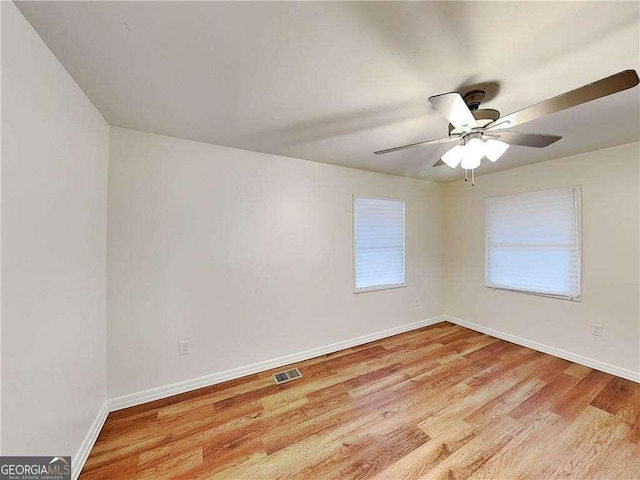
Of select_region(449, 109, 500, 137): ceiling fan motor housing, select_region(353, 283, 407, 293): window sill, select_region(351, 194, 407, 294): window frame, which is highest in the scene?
select_region(449, 109, 500, 137): ceiling fan motor housing

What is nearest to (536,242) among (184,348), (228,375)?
(228,375)

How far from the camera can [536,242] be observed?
115 inches

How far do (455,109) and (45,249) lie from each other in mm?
2047

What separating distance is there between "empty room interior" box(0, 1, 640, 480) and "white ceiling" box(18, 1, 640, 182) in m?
0.01

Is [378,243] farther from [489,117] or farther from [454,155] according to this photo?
[489,117]

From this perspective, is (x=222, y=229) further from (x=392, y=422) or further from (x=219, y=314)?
(x=392, y=422)

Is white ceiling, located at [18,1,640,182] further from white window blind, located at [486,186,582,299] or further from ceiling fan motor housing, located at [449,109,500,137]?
white window blind, located at [486,186,582,299]

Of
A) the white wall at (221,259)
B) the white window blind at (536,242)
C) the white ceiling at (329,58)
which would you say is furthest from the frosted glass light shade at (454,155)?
the white window blind at (536,242)

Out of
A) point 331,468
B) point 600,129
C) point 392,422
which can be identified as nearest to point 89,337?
point 331,468

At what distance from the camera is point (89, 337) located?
1589 millimetres

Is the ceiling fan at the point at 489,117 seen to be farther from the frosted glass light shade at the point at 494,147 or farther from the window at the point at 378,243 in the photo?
the window at the point at 378,243

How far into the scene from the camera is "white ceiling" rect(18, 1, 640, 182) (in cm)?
96

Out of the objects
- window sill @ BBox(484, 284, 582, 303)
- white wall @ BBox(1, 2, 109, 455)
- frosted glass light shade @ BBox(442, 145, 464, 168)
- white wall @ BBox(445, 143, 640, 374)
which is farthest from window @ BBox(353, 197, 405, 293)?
white wall @ BBox(1, 2, 109, 455)

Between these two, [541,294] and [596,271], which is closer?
[596,271]
